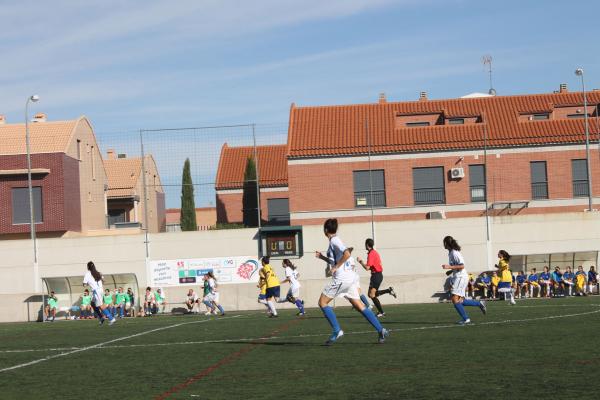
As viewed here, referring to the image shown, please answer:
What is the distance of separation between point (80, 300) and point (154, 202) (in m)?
4.97

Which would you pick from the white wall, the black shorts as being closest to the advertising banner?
the white wall

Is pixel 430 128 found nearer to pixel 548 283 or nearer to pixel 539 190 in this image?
pixel 539 190

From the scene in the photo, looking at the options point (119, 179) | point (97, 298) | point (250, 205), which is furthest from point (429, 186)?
point (97, 298)

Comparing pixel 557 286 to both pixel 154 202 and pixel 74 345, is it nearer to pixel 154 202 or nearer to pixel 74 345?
pixel 154 202

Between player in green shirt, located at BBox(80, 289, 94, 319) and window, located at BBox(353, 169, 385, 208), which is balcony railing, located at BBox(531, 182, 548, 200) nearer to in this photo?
window, located at BBox(353, 169, 385, 208)

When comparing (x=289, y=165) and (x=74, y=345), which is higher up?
(x=289, y=165)

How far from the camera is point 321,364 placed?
11938 mm

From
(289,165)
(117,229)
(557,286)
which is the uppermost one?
(289,165)

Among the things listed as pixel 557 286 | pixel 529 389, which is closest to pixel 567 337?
pixel 529 389

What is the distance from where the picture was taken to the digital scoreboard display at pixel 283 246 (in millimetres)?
38656

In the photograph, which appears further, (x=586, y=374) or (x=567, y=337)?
(x=567, y=337)

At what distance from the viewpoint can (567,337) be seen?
14633 mm

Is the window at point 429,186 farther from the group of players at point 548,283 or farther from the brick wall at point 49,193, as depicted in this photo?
the brick wall at point 49,193

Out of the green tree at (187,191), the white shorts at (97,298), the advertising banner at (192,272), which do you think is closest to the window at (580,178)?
the advertising banner at (192,272)
